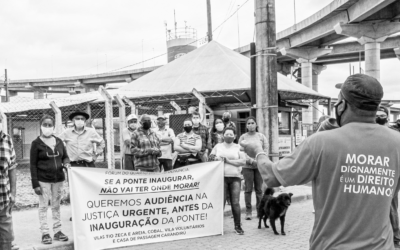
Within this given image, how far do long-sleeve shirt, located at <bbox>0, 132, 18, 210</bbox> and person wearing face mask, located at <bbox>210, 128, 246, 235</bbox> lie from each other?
3678 mm

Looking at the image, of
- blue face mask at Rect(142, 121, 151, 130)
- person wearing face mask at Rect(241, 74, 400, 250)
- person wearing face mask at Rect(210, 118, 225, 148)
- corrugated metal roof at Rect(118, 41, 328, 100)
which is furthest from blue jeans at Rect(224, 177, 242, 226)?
corrugated metal roof at Rect(118, 41, 328, 100)

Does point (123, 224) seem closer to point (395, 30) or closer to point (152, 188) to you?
point (152, 188)

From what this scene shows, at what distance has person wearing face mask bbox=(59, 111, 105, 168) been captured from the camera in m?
7.72

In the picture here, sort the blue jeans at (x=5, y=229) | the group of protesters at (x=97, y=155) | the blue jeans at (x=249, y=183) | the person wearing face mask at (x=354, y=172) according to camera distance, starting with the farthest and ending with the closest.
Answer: the blue jeans at (x=249, y=183), the group of protesters at (x=97, y=155), the blue jeans at (x=5, y=229), the person wearing face mask at (x=354, y=172)

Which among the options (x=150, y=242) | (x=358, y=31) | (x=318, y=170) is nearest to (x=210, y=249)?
(x=150, y=242)

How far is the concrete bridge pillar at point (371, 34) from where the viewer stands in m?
25.4

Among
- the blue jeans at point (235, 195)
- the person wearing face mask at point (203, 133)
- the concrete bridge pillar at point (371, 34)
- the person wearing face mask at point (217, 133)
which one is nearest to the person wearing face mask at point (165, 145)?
the person wearing face mask at point (203, 133)

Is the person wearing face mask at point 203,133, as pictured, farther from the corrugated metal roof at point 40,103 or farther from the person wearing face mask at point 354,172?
the corrugated metal roof at point 40,103

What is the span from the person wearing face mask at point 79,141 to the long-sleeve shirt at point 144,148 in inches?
30.2

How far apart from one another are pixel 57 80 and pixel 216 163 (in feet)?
260

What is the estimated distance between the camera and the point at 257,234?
731 cm

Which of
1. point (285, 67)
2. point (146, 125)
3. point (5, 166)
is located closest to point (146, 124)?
point (146, 125)

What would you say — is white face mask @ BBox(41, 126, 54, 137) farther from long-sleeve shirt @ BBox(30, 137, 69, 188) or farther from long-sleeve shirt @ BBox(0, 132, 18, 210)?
long-sleeve shirt @ BBox(0, 132, 18, 210)

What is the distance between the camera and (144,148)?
7.83 meters
